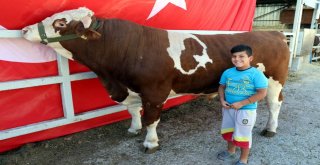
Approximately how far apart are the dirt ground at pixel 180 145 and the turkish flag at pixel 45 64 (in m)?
0.18

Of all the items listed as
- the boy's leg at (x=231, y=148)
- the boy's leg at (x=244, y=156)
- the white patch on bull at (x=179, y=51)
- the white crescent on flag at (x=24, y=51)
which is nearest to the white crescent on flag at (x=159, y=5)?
the white patch on bull at (x=179, y=51)

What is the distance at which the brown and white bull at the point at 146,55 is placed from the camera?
108 inches

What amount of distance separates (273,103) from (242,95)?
117 cm

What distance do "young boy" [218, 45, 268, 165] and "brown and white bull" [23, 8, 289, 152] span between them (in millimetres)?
499

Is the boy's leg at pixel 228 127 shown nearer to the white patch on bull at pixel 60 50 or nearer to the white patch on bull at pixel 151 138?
the white patch on bull at pixel 151 138

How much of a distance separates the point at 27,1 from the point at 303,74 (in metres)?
7.37

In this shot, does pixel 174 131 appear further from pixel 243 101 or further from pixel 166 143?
pixel 243 101

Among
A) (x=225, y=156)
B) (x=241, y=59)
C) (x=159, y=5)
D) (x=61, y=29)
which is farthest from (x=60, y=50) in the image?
(x=225, y=156)

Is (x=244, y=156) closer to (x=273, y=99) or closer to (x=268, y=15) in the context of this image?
(x=273, y=99)

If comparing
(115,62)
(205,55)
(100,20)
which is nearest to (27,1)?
(100,20)

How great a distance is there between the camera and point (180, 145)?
3400 mm

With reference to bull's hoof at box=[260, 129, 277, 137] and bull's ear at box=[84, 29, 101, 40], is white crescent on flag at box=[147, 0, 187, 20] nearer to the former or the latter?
bull's ear at box=[84, 29, 101, 40]

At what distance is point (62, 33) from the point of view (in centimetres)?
271

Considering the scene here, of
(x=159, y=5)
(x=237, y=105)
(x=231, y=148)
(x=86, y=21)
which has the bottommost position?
(x=231, y=148)
